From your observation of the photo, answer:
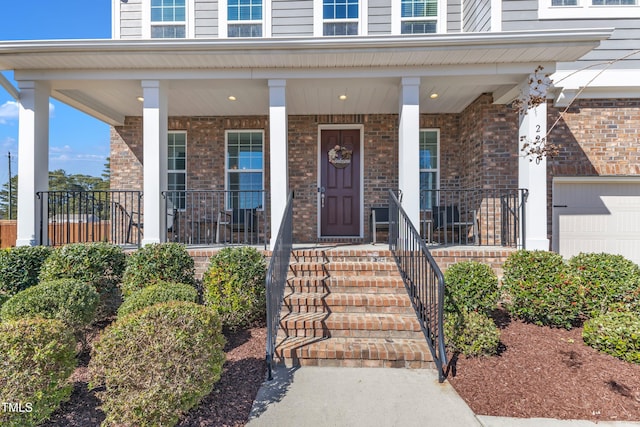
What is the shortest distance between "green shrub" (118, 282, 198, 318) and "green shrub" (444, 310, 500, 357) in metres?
2.58

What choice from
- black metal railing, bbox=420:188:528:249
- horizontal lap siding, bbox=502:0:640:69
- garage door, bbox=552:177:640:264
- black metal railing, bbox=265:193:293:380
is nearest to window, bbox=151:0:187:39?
black metal railing, bbox=265:193:293:380

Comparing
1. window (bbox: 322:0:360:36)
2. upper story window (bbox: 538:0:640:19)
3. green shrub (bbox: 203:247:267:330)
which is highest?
window (bbox: 322:0:360:36)

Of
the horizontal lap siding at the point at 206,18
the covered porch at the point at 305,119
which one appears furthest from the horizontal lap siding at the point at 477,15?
the horizontal lap siding at the point at 206,18

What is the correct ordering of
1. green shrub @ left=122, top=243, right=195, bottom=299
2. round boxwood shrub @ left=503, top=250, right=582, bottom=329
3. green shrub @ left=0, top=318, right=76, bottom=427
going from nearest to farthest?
green shrub @ left=0, top=318, right=76, bottom=427
round boxwood shrub @ left=503, top=250, right=582, bottom=329
green shrub @ left=122, top=243, right=195, bottom=299

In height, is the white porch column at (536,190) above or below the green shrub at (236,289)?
above

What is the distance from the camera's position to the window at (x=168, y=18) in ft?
21.3

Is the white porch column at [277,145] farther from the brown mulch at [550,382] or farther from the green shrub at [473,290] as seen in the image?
the brown mulch at [550,382]

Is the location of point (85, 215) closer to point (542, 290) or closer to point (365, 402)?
point (365, 402)

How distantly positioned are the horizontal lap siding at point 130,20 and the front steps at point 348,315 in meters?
5.56

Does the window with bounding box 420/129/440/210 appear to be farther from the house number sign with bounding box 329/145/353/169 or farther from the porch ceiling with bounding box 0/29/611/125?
the house number sign with bounding box 329/145/353/169

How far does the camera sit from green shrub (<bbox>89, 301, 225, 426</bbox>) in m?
2.10

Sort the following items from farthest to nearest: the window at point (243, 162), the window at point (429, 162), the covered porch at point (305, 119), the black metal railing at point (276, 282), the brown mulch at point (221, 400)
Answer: the window at point (243, 162), the window at point (429, 162), the covered porch at point (305, 119), the black metal railing at point (276, 282), the brown mulch at point (221, 400)

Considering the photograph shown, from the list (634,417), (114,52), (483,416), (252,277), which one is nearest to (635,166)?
(634,417)

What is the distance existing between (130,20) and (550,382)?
8514mm
